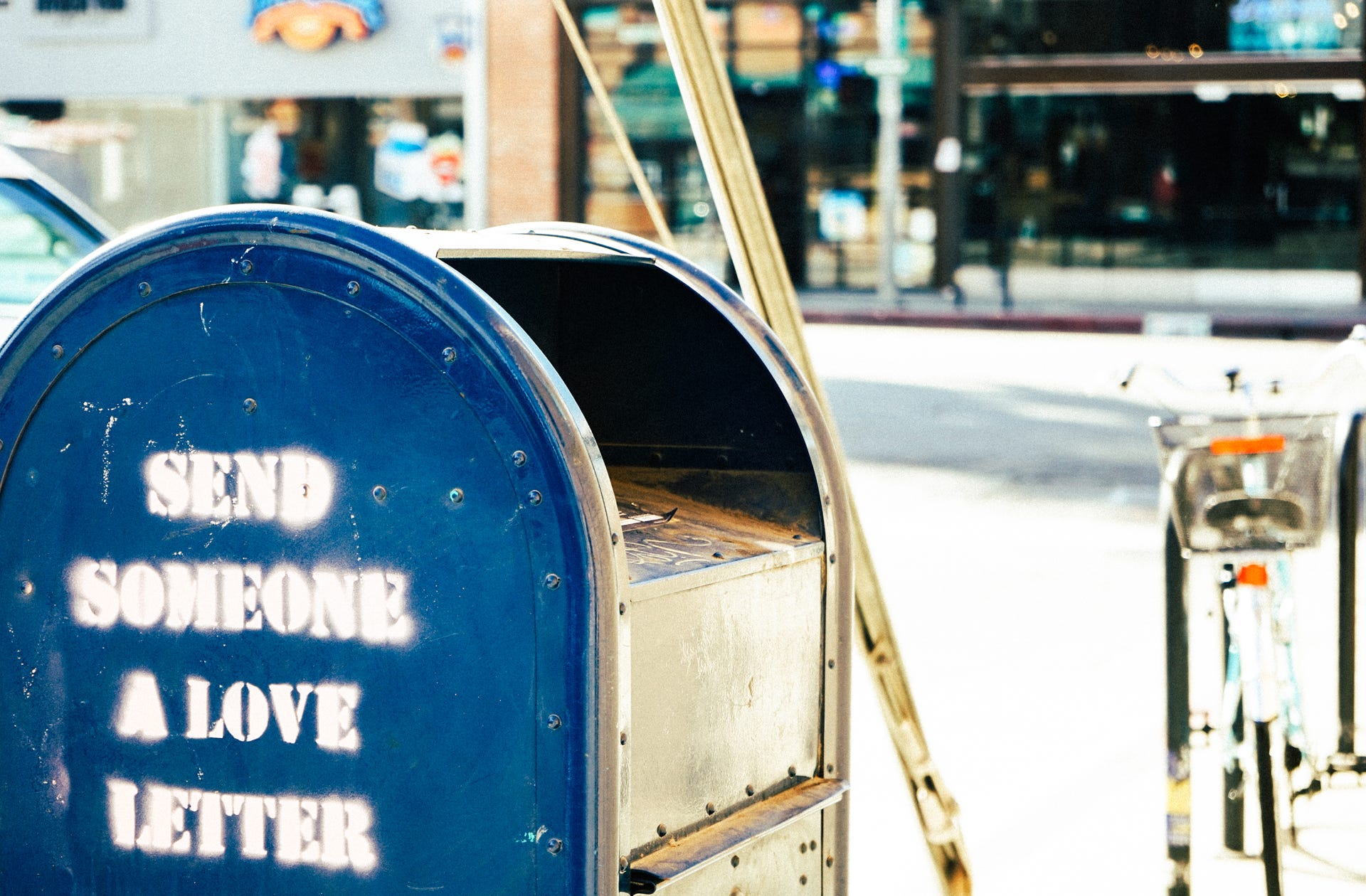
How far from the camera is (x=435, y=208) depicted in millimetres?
25891

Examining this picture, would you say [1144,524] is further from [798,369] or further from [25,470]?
[25,470]

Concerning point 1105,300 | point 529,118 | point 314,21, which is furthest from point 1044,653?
point 314,21

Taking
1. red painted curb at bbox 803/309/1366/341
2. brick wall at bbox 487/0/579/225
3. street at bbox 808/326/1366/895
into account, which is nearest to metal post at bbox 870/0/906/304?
red painted curb at bbox 803/309/1366/341

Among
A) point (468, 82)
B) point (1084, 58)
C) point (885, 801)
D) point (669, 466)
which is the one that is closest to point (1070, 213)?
point (1084, 58)

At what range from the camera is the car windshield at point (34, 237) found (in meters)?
6.23

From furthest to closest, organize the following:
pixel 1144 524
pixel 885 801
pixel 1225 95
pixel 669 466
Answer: pixel 1225 95, pixel 1144 524, pixel 885 801, pixel 669 466

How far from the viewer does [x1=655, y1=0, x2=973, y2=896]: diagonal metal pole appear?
10.3 feet

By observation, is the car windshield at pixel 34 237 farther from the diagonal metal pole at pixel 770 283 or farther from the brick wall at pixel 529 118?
the brick wall at pixel 529 118

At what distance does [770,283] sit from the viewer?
326 centimetres

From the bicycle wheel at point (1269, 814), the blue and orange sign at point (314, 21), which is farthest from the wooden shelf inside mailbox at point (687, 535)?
the blue and orange sign at point (314, 21)

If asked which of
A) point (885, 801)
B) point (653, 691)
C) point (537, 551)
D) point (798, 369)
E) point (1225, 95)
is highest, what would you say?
point (1225, 95)

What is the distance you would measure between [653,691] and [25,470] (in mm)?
956

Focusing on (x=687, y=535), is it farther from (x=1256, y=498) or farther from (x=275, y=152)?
(x=275, y=152)

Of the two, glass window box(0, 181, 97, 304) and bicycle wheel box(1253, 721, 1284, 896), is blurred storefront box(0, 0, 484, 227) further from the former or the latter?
Result: bicycle wheel box(1253, 721, 1284, 896)
